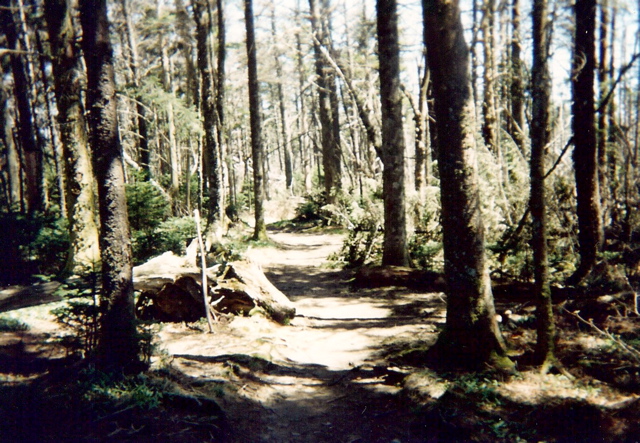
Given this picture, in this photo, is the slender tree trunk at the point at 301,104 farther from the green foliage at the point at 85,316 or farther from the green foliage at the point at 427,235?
the green foliage at the point at 85,316

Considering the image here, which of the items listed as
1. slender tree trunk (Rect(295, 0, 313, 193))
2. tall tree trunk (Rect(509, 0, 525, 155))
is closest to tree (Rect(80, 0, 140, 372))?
tall tree trunk (Rect(509, 0, 525, 155))

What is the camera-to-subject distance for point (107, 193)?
4746mm

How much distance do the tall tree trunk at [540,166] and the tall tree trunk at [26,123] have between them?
16463 mm

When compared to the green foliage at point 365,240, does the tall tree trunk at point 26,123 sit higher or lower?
higher

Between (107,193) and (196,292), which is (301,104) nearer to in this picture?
(196,292)

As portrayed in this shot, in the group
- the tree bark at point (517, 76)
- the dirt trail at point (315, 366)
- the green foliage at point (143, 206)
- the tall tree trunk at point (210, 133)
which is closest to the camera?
the dirt trail at point (315, 366)

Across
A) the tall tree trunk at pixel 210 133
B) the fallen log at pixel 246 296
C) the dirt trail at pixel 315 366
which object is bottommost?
the dirt trail at pixel 315 366

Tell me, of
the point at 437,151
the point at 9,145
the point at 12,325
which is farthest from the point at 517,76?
the point at 9,145

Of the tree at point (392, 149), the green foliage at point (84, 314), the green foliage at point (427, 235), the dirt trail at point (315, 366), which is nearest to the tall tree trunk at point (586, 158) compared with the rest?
the dirt trail at point (315, 366)

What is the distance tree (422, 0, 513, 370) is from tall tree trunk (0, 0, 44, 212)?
15.4 meters

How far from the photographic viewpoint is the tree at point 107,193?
4699 millimetres

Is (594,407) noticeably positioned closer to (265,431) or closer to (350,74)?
(265,431)

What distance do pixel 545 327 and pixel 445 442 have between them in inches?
73.9

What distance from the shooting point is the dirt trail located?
14.8 feet
